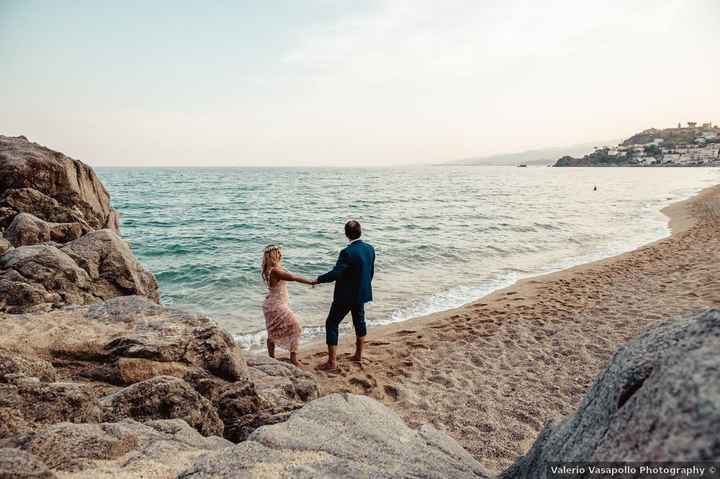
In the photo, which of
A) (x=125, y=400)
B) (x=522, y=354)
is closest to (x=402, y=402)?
(x=522, y=354)

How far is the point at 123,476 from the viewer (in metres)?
2.03

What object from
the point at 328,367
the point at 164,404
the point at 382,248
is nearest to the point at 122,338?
the point at 164,404

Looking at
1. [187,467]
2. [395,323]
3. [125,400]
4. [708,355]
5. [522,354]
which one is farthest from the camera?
[395,323]

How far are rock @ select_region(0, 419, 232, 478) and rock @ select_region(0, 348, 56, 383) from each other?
0.80 meters

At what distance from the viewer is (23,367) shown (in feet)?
9.27

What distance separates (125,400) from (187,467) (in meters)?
1.07

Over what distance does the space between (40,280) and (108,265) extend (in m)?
1.08

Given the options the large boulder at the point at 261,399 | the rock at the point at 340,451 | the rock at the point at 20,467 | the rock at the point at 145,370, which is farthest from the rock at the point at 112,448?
the rock at the point at 145,370

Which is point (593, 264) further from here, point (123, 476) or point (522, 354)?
point (123, 476)

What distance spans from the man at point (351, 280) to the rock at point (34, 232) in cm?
533

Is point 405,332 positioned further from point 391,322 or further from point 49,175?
point 49,175

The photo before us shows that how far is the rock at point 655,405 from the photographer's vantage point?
3.85ft

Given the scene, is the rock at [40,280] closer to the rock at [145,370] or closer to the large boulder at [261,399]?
the rock at [145,370]

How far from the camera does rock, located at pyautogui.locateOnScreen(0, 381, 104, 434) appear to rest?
7.95 ft
